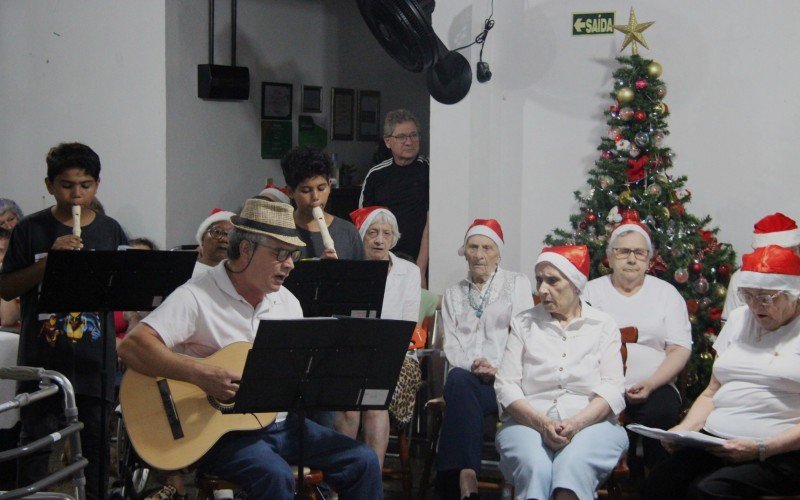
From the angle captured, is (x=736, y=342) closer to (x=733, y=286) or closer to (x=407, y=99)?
(x=733, y=286)

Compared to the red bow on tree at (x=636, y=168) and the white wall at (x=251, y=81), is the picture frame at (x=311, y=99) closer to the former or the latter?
the white wall at (x=251, y=81)

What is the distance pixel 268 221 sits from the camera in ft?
11.7

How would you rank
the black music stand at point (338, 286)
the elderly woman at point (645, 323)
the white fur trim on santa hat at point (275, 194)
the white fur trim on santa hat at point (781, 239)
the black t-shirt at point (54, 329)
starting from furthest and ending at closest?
the white fur trim on santa hat at point (275, 194) < the white fur trim on santa hat at point (781, 239) < the elderly woman at point (645, 323) < the black t-shirt at point (54, 329) < the black music stand at point (338, 286)

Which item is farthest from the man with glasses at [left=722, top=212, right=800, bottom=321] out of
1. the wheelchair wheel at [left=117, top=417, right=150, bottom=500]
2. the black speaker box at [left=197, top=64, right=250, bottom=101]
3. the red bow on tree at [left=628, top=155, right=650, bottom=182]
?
the black speaker box at [left=197, top=64, right=250, bottom=101]

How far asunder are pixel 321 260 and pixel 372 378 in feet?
2.87

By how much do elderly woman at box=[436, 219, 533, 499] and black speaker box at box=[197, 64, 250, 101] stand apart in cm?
254

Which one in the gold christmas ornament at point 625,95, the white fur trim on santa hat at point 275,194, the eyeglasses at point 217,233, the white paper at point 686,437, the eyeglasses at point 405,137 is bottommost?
the white paper at point 686,437

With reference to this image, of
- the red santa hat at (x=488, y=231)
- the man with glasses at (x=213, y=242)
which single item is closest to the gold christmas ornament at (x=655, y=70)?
the red santa hat at (x=488, y=231)

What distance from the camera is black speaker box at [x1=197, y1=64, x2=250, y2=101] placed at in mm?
6910

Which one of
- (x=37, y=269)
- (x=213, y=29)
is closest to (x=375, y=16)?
(x=213, y=29)

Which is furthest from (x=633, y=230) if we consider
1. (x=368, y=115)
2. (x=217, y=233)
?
(x=368, y=115)

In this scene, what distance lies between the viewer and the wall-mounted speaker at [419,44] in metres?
5.71

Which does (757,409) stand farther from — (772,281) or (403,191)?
(403,191)

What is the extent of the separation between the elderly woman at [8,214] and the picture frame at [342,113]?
267cm
